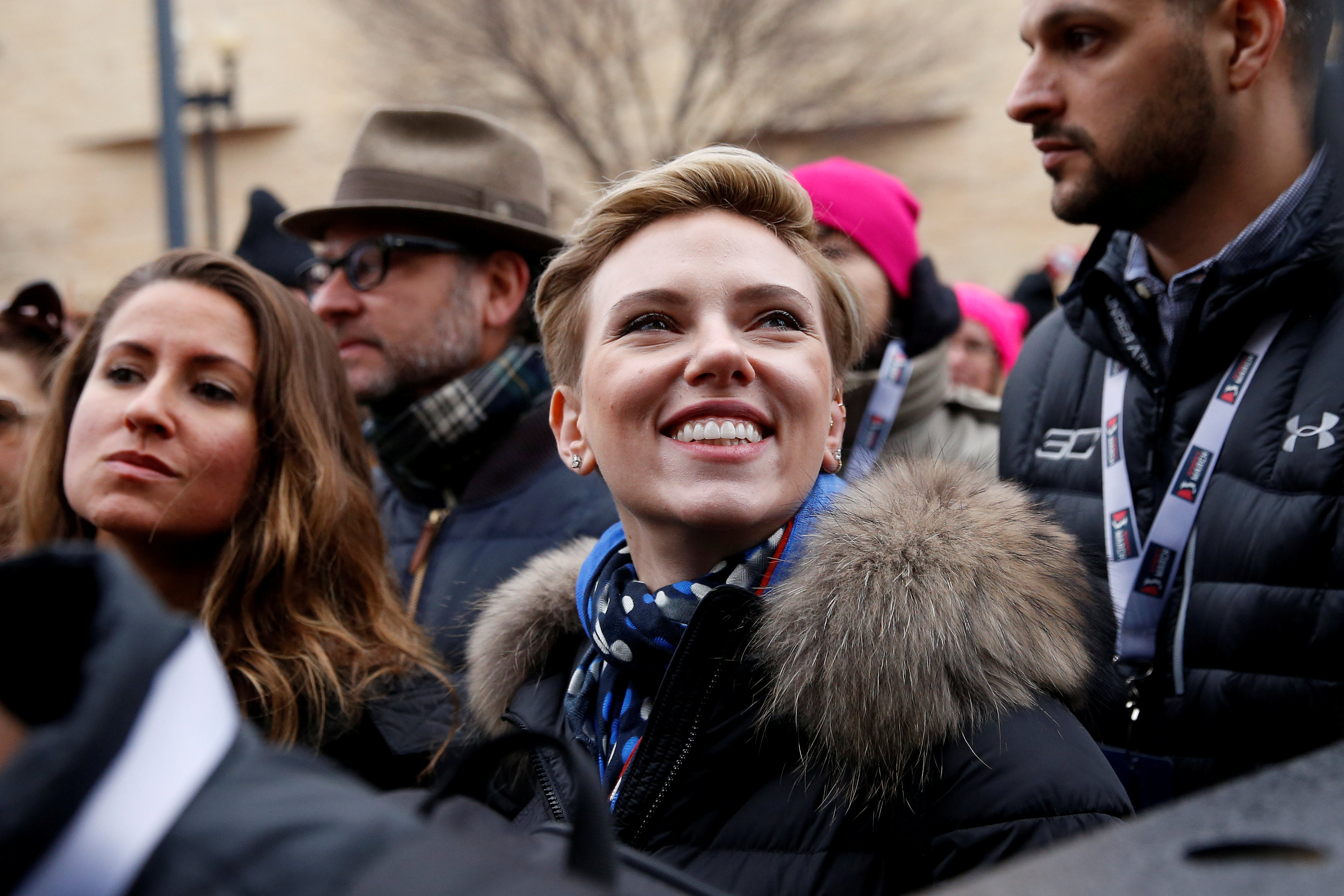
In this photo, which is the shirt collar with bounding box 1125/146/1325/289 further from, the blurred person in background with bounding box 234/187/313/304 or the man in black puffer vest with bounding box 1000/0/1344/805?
the blurred person in background with bounding box 234/187/313/304

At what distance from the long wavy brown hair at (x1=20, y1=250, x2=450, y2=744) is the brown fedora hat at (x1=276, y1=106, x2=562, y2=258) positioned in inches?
35.7

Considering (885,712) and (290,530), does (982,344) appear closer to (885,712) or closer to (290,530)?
(290,530)

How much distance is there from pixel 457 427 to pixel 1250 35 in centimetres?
226

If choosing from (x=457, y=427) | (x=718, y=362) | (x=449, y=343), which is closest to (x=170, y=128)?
(x=449, y=343)

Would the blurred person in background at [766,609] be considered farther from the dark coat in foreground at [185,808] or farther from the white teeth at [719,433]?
the dark coat in foreground at [185,808]

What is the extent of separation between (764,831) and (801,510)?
1.77ft

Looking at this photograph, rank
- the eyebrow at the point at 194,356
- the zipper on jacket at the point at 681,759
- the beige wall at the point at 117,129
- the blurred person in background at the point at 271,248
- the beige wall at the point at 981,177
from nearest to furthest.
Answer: the zipper on jacket at the point at 681,759
the eyebrow at the point at 194,356
the blurred person in background at the point at 271,248
the beige wall at the point at 981,177
the beige wall at the point at 117,129

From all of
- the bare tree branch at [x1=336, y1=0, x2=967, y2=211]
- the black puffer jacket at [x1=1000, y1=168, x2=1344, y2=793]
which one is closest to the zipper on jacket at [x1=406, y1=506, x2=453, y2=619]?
the black puffer jacket at [x1=1000, y1=168, x2=1344, y2=793]

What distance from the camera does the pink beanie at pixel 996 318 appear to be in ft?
20.0

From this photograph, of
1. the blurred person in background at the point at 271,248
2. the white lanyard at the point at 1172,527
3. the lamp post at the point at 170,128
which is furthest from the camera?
the lamp post at the point at 170,128

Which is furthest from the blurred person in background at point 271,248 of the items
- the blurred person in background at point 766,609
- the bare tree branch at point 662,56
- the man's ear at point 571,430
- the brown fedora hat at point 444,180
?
the bare tree branch at point 662,56

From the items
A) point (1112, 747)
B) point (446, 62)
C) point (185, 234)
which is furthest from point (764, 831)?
point (446, 62)

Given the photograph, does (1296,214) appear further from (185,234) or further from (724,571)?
(185,234)

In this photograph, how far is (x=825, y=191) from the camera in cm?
401
